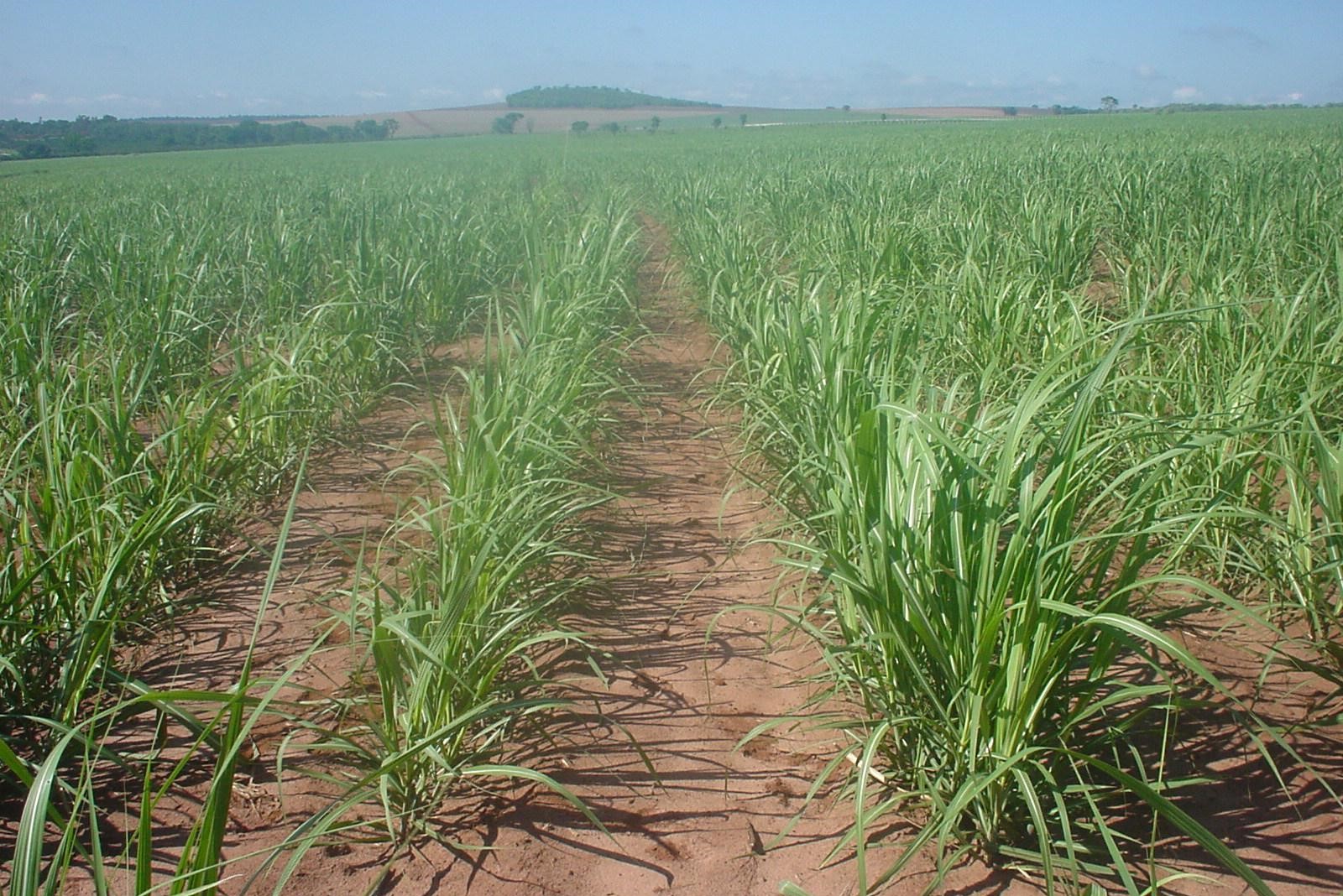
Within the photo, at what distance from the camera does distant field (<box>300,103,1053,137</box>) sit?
5834 cm

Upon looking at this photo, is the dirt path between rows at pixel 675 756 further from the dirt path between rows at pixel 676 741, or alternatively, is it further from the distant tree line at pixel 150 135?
the distant tree line at pixel 150 135

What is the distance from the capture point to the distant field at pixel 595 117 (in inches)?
2297

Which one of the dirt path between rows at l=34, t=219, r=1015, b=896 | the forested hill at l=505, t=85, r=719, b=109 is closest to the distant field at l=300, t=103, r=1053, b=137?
the forested hill at l=505, t=85, r=719, b=109

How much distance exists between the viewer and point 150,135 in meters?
48.5

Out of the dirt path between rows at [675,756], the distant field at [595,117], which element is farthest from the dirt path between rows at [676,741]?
the distant field at [595,117]

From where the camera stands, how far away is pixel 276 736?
Result: 2234 mm

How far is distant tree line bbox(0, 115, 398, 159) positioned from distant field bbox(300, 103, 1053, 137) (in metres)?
2.63

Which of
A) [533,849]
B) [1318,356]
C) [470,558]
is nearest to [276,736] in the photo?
[470,558]

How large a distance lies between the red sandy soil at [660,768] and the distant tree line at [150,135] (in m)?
42.3

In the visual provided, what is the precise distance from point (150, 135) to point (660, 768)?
55.9 m

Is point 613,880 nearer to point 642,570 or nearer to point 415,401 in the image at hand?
point 642,570

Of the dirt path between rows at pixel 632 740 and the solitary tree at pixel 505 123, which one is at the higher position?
the solitary tree at pixel 505 123

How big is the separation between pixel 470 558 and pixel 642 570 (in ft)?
2.87

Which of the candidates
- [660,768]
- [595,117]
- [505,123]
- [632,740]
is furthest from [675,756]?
[595,117]
